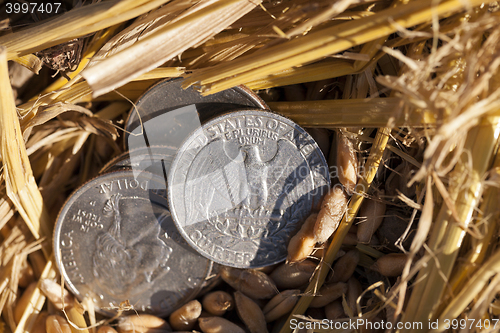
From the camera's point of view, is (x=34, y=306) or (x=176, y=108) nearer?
(x=176, y=108)

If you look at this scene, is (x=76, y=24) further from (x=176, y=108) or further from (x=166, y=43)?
(x=176, y=108)

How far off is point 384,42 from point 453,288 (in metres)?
0.97

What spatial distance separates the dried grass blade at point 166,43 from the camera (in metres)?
A: 1.08

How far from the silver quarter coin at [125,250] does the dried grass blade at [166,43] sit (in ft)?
1.98

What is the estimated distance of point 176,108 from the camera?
155 centimetres

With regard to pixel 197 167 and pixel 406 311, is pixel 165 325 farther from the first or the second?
pixel 406 311

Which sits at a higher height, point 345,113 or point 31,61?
point 31,61

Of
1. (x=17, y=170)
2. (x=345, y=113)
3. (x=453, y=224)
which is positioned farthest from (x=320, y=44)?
(x=17, y=170)

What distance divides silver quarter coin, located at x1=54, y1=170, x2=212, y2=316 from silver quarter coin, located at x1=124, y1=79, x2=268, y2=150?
23cm

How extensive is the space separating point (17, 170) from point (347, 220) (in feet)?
4.86

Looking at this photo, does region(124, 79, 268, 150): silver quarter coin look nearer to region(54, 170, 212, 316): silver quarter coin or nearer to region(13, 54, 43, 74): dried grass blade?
region(54, 170, 212, 316): silver quarter coin

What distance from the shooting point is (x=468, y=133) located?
125 cm

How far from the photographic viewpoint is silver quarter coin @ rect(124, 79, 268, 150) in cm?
150

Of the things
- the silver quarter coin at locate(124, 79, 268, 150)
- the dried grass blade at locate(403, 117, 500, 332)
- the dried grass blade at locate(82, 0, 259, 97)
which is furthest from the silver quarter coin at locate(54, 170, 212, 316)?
the dried grass blade at locate(403, 117, 500, 332)
